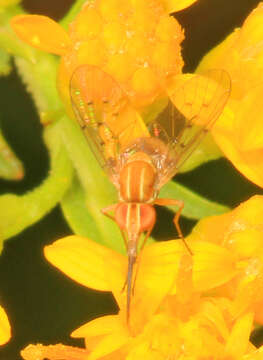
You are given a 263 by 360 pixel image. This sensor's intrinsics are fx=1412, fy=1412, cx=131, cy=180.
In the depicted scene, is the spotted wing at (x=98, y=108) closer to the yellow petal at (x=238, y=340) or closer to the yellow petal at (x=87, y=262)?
the yellow petal at (x=87, y=262)

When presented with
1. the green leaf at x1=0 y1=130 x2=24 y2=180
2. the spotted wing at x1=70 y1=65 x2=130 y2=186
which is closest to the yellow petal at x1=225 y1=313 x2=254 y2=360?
the spotted wing at x1=70 y1=65 x2=130 y2=186

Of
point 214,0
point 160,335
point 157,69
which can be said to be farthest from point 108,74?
point 214,0

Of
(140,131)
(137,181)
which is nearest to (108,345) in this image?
(137,181)

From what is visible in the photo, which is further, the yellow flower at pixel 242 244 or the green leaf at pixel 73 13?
the green leaf at pixel 73 13

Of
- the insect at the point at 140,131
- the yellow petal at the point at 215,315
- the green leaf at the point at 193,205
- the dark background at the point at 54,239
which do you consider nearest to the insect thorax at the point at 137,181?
the insect at the point at 140,131

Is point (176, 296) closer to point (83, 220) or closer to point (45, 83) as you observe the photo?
point (83, 220)
